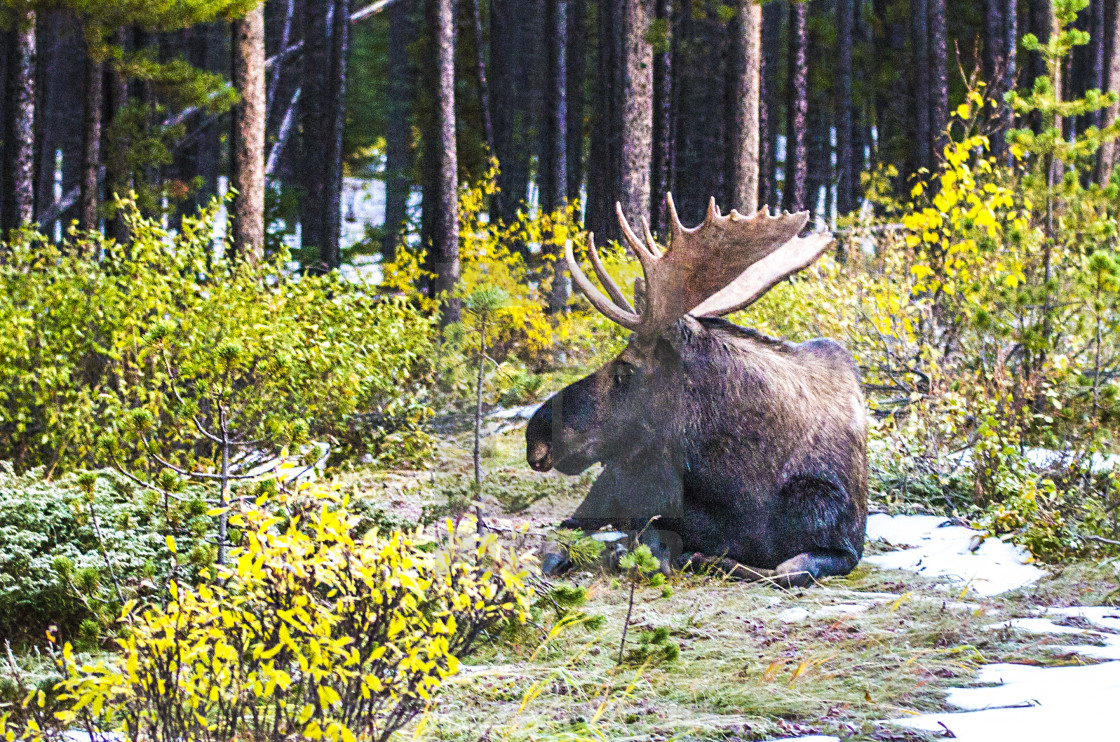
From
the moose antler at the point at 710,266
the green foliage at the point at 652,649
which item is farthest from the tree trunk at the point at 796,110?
the green foliage at the point at 652,649

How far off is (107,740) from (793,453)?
3268 millimetres

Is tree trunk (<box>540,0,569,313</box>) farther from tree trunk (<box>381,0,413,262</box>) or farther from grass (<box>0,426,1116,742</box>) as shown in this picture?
grass (<box>0,426,1116,742</box>)

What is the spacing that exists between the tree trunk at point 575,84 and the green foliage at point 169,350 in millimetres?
14678

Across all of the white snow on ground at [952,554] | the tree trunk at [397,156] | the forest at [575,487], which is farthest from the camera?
the tree trunk at [397,156]

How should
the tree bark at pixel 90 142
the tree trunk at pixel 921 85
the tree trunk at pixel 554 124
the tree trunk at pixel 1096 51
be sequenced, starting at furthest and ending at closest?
the tree trunk at pixel 1096 51 < the tree trunk at pixel 921 85 < the tree trunk at pixel 554 124 < the tree bark at pixel 90 142

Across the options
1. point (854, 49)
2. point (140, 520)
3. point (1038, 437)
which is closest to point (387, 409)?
point (140, 520)

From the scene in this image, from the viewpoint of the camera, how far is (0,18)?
1135cm

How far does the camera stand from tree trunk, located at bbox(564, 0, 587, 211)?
2298cm

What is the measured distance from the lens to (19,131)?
12.3 metres

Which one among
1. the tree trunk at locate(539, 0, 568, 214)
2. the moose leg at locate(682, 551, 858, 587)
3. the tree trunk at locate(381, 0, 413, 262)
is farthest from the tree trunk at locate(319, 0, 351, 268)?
the moose leg at locate(682, 551, 858, 587)

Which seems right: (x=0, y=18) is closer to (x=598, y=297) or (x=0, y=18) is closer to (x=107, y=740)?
(x=598, y=297)

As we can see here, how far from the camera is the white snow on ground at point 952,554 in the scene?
5262mm

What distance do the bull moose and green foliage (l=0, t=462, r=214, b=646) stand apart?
1.63 metres

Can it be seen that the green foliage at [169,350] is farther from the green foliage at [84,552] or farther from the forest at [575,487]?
the green foliage at [84,552]
